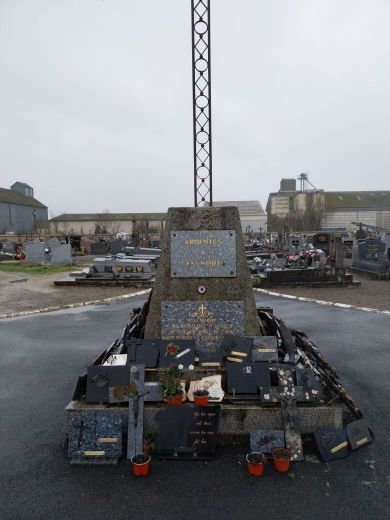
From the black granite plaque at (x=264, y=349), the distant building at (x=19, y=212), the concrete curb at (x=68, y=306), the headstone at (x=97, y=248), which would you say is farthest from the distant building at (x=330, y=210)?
the black granite plaque at (x=264, y=349)

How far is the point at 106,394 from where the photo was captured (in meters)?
3.86

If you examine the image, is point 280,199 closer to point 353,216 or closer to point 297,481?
point 353,216

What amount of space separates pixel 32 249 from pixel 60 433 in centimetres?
2478

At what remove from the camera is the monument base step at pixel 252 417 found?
3.71m

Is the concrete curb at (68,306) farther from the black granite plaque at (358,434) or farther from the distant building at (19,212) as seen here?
the distant building at (19,212)

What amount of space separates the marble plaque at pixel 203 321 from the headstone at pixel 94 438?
1386 millimetres

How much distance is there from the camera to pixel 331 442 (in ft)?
11.5

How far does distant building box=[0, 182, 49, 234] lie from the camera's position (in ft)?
230

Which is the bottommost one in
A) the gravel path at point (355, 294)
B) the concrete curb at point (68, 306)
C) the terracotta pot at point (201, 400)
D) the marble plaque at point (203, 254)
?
the gravel path at point (355, 294)

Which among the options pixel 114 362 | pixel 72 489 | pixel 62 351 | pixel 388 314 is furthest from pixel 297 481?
pixel 388 314

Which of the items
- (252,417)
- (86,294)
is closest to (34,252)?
(86,294)

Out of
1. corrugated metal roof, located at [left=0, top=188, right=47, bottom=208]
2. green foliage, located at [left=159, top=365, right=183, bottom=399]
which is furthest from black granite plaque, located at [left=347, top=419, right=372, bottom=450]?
corrugated metal roof, located at [left=0, top=188, right=47, bottom=208]

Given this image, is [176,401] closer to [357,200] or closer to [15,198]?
[15,198]

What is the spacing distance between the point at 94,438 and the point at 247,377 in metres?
1.64
